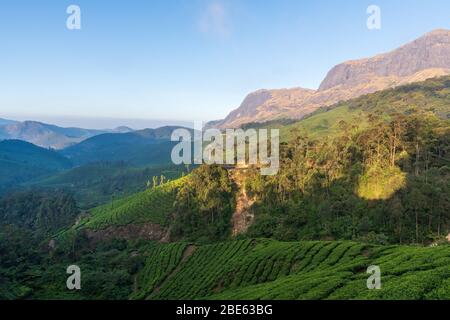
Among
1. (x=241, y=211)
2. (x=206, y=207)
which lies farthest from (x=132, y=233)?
(x=241, y=211)

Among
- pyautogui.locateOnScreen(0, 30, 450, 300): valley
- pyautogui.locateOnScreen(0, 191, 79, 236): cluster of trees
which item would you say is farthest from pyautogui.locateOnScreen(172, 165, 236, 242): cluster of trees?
pyautogui.locateOnScreen(0, 191, 79, 236): cluster of trees

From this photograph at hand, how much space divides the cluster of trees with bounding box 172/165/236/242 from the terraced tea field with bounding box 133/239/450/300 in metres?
10.1

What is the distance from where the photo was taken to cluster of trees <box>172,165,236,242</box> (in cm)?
7606

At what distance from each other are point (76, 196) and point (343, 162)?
16183 centimetres

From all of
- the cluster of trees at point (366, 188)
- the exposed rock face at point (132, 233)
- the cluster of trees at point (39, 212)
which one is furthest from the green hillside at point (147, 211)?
the cluster of trees at point (39, 212)

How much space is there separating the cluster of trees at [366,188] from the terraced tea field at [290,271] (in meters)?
12.6

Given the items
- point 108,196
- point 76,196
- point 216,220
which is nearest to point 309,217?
point 216,220

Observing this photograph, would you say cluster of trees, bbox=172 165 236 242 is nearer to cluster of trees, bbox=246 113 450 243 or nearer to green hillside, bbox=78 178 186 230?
cluster of trees, bbox=246 113 450 243

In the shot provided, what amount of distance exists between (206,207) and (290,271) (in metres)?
43.6

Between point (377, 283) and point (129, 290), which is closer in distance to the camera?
point (377, 283)

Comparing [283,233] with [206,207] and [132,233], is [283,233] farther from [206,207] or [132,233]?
[132,233]

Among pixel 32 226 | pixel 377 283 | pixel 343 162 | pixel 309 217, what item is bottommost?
pixel 32 226
